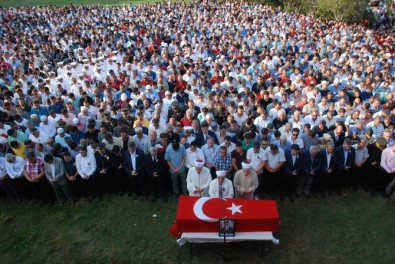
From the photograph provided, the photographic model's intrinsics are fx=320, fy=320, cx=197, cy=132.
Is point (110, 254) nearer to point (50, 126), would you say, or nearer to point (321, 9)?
point (50, 126)

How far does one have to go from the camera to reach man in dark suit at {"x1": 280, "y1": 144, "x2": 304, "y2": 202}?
291 inches

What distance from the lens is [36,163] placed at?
741cm

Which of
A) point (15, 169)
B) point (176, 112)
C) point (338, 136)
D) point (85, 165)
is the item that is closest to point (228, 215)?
point (85, 165)

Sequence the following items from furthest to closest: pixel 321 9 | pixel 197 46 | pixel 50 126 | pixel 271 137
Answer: pixel 321 9, pixel 197 46, pixel 50 126, pixel 271 137

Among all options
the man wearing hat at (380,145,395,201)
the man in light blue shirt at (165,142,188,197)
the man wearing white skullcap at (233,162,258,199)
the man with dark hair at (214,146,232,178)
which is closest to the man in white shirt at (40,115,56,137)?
the man in light blue shirt at (165,142,188,197)

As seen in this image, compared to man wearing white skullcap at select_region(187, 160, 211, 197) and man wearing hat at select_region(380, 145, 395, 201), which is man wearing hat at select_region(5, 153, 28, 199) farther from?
man wearing hat at select_region(380, 145, 395, 201)

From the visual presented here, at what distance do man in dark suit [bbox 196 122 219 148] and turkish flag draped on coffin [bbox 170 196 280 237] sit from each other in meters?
2.27

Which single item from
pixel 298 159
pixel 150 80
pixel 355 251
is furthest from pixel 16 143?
pixel 355 251

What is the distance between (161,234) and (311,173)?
3.72 metres

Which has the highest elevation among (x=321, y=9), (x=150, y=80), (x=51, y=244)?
(x=321, y=9)

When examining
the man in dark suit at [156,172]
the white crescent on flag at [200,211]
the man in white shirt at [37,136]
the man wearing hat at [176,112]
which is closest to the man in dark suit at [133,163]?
the man in dark suit at [156,172]

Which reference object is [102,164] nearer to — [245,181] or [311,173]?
[245,181]

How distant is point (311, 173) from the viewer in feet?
24.6

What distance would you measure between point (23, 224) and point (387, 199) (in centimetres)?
866
